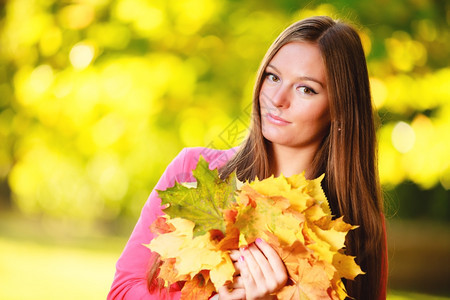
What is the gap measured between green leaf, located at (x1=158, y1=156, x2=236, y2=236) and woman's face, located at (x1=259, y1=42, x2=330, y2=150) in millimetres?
423

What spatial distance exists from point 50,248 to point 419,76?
17.2 ft

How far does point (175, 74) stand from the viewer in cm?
425

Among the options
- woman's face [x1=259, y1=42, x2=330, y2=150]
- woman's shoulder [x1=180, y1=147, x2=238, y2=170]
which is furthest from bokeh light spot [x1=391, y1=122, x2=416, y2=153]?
woman's face [x1=259, y1=42, x2=330, y2=150]

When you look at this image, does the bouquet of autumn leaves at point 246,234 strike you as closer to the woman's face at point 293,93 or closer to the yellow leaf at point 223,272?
the yellow leaf at point 223,272

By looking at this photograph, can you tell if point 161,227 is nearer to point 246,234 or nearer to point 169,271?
point 169,271

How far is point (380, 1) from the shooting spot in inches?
163

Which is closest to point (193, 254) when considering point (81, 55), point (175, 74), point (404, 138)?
point (175, 74)

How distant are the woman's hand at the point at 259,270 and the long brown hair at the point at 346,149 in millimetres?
544

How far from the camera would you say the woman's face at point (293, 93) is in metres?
1.90

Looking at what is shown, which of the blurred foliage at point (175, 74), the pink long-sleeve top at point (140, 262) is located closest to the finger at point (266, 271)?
the pink long-sleeve top at point (140, 262)

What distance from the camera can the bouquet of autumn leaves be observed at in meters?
1.47

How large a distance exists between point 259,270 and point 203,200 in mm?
214

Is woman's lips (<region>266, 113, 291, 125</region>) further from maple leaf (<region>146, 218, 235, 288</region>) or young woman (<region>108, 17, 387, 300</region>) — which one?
maple leaf (<region>146, 218, 235, 288</region>)

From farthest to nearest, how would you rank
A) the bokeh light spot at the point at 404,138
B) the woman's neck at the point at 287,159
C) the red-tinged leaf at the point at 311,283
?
the bokeh light spot at the point at 404,138 < the woman's neck at the point at 287,159 < the red-tinged leaf at the point at 311,283
